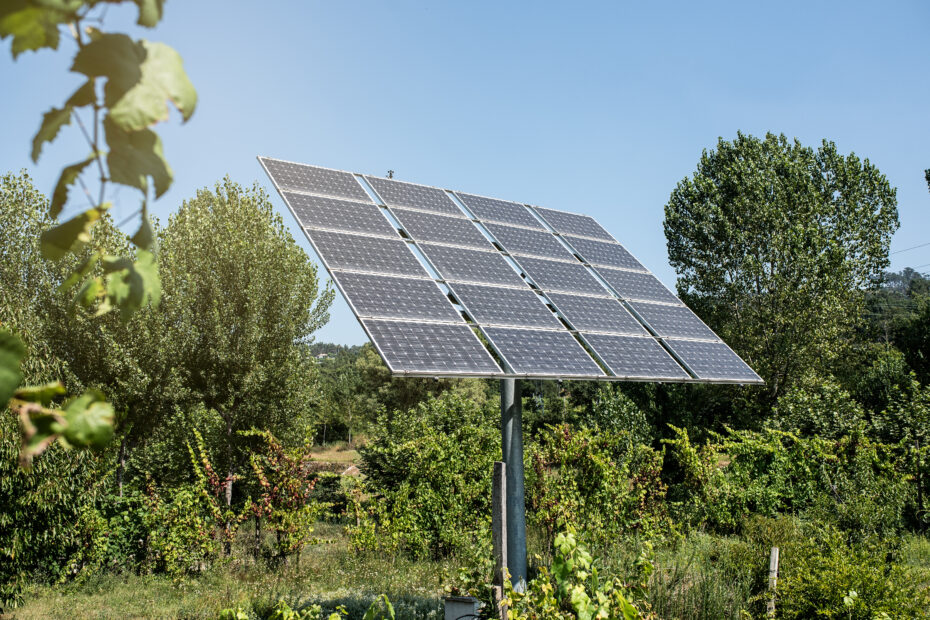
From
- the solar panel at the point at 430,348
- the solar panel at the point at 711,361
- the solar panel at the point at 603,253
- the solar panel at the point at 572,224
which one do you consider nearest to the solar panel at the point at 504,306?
the solar panel at the point at 430,348

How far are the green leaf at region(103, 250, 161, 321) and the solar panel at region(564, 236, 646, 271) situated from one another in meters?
10.5

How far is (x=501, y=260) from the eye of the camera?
32.1ft

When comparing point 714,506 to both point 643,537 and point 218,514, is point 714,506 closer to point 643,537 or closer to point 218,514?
point 643,537

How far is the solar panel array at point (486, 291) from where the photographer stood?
7.23 m

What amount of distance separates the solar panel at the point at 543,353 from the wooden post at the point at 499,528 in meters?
1.14

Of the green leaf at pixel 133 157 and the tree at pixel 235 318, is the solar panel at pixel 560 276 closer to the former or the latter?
the green leaf at pixel 133 157

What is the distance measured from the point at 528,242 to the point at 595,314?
2.14m

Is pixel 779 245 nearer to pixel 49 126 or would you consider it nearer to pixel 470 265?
pixel 470 265

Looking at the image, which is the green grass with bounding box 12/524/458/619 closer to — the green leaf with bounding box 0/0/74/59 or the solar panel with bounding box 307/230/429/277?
the solar panel with bounding box 307/230/429/277

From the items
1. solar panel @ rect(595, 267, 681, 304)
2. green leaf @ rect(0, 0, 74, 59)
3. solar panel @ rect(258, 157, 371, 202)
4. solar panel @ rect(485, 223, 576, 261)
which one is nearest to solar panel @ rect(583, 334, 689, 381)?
solar panel @ rect(595, 267, 681, 304)

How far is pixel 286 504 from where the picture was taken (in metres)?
13.4

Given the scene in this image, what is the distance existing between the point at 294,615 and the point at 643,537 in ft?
30.8

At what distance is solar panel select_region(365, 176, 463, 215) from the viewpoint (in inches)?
411

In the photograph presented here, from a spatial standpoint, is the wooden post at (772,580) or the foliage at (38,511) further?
the foliage at (38,511)
